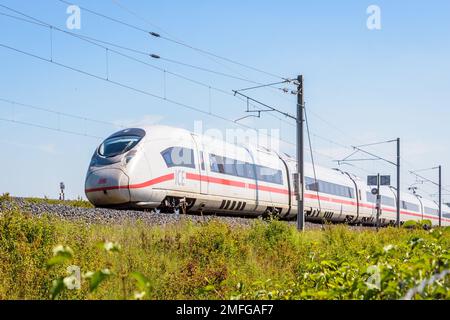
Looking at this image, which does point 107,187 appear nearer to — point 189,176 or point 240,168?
point 189,176

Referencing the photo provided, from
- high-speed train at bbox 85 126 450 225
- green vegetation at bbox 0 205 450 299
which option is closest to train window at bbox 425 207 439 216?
high-speed train at bbox 85 126 450 225

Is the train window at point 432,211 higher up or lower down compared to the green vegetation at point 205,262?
lower down

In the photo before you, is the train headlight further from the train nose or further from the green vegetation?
the green vegetation

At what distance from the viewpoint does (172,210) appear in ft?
62.3

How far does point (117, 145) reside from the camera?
1820 cm

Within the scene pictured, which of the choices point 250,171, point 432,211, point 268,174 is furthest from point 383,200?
point 250,171

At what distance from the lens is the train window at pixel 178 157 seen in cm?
1814

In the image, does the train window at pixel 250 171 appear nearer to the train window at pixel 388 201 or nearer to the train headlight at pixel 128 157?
the train headlight at pixel 128 157

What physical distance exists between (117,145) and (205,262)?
8.91m

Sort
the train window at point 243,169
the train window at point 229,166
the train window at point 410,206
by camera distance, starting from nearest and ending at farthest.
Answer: the train window at point 243,169
the train window at point 229,166
the train window at point 410,206

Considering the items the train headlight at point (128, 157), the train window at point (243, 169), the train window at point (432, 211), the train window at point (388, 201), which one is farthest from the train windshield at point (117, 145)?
the train window at point (432, 211)
